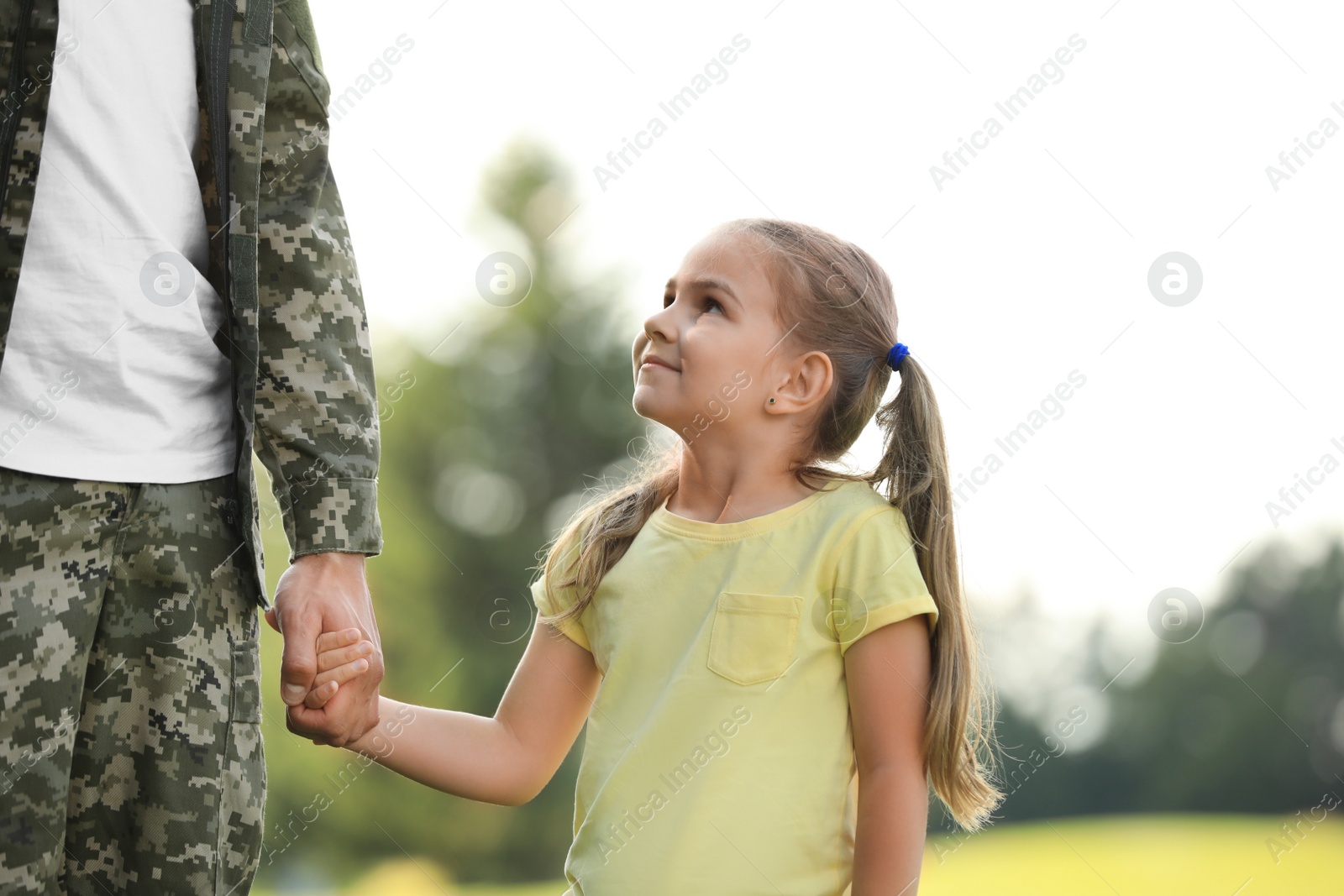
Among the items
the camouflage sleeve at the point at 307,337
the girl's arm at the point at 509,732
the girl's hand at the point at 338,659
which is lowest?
the girl's arm at the point at 509,732

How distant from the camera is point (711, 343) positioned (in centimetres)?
215

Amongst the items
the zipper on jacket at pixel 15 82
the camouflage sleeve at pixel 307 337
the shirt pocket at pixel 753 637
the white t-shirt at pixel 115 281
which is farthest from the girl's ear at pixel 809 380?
the zipper on jacket at pixel 15 82

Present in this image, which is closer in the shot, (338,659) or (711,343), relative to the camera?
(338,659)

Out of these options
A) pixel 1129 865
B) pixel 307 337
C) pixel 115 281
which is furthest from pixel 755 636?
pixel 1129 865

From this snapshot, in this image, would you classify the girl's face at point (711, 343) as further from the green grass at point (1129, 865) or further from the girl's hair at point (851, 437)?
the green grass at point (1129, 865)

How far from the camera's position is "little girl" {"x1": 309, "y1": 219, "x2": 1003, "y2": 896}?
1.91m

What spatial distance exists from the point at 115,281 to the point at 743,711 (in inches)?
46.8

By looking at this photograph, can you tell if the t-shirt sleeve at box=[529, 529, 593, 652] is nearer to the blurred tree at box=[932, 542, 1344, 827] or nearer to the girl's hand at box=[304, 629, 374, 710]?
the girl's hand at box=[304, 629, 374, 710]

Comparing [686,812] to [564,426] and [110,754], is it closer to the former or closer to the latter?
[110,754]

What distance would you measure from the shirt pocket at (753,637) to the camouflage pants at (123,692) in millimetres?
782

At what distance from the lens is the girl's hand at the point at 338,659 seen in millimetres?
1682

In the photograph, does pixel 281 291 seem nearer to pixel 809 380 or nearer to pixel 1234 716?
pixel 809 380

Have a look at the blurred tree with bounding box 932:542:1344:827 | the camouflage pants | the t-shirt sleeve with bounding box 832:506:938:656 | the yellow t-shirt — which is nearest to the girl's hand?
the camouflage pants

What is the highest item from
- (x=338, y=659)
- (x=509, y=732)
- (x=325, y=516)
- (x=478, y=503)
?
(x=325, y=516)
